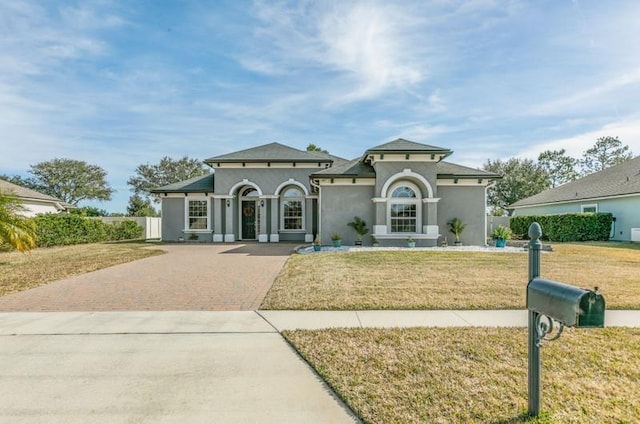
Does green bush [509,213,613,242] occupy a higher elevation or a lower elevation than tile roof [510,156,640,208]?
lower

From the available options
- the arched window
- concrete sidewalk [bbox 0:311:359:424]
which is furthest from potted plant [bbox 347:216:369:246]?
concrete sidewalk [bbox 0:311:359:424]

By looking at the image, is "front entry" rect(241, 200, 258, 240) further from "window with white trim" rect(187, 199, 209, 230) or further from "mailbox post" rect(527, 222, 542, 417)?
"mailbox post" rect(527, 222, 542, 417)

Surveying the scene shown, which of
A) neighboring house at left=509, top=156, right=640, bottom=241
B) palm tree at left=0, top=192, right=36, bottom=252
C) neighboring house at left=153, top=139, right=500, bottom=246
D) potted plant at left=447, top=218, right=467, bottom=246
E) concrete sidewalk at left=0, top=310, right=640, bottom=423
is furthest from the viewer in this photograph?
neighboring house at left=509, top=156, right=640, bottom=241

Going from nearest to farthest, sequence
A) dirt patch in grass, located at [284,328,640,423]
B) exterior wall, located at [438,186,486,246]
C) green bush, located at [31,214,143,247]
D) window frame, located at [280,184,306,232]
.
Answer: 1. dirt patch in grass, located at [284,328,640,423]
2. exterior wall, located at [438,186,486,246]
3. green bush, located at [31,214,143,247]
4. window frame, located at [280,184,306,232]

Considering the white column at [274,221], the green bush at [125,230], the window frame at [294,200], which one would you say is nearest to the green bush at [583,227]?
the window frame at [294,200]

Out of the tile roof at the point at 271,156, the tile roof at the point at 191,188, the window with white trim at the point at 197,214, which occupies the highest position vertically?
the tile roof at the point at 271,156

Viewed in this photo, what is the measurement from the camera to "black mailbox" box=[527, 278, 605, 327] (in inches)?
87.0

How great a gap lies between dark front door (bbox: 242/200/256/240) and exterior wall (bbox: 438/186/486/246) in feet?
38.5

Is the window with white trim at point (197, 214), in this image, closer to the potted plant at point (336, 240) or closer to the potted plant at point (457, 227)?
the potted plant at point (336, 240)

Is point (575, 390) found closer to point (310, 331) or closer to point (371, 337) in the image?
point (371, 337)

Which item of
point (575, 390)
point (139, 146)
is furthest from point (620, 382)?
point (139, 146)

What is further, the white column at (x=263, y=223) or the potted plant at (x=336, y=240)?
the white column at (x=263, y=223)

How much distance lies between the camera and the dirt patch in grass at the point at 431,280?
250 inches

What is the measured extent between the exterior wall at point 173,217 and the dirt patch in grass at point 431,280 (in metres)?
12.7
